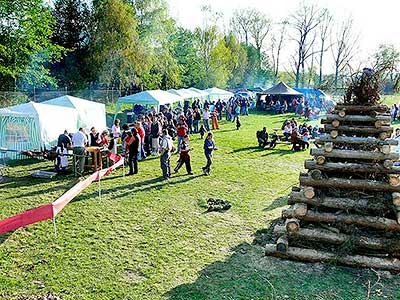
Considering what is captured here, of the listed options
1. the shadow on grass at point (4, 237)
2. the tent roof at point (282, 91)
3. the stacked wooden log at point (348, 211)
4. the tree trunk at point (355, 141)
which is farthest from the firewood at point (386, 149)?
the tent roof at point (282, 91)

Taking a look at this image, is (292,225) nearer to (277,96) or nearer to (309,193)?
(309,193)

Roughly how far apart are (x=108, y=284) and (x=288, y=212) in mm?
3660

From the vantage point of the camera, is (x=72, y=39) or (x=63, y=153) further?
(x=72, y=39)

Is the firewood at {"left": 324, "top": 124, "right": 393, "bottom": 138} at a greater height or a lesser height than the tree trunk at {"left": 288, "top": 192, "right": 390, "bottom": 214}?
greater

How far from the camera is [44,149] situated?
16.7 metres

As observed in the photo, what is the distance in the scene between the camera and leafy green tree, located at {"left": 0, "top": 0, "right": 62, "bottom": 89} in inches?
1083

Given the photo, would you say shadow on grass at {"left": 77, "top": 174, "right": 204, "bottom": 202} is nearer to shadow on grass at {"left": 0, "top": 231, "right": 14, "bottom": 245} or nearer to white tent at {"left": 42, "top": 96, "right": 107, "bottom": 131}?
shadow on grass at {"left": 0, "top": 231, "right": 14, "bottom": 245}

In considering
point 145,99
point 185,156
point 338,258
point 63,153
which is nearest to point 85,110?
point 145,99

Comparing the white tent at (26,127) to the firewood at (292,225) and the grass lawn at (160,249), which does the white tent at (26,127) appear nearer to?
the grass lawn at (160,249)

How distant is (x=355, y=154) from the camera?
8.24m

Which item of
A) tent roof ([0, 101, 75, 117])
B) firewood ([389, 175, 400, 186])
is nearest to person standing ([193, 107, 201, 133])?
tent roof ([0, 101, 75, 117])

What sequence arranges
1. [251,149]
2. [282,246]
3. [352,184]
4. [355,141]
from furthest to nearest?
1. [251,149]
2. [355,141]
3. [352,184]
4. [282,246]

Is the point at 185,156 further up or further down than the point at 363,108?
further down

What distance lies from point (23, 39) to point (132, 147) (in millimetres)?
19613
